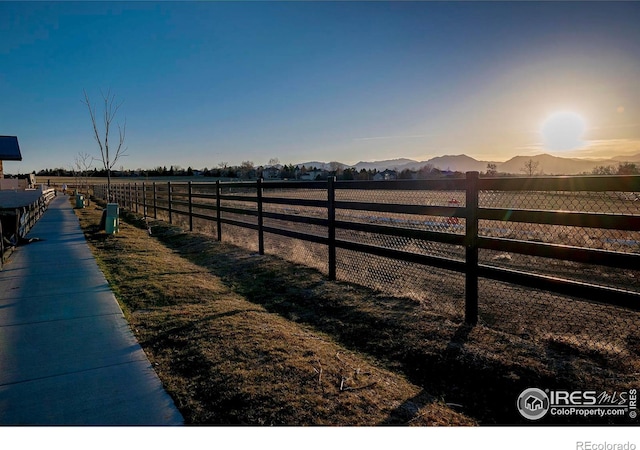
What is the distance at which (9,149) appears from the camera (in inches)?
1190

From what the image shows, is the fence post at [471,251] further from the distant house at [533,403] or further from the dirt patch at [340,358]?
the distant house at [533,403]

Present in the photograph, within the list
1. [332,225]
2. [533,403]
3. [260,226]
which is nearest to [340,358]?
[533,403]

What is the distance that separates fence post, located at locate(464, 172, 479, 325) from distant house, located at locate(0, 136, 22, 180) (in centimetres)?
3364

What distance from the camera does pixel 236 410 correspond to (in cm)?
305

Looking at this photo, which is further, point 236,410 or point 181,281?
point 181,281

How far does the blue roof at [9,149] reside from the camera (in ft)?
96.5

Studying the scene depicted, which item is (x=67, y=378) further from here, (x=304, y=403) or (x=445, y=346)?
(x=445, y=346)

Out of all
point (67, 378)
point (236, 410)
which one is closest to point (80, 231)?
point (67, 378)

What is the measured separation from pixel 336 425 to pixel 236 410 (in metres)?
0.72

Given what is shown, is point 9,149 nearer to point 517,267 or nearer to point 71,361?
point 71,361

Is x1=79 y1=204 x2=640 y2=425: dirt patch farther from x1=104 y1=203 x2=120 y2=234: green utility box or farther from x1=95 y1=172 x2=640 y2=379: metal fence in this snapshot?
x1=104 y1=203 x2=120 y2=234: green utility box

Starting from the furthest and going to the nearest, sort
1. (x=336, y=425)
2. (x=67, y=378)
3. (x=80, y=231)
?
(x=80, y=231), (x=67, y=378), (x=336, y=425)

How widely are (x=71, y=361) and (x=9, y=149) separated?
109 ft

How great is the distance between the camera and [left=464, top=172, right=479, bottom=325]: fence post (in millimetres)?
4875
